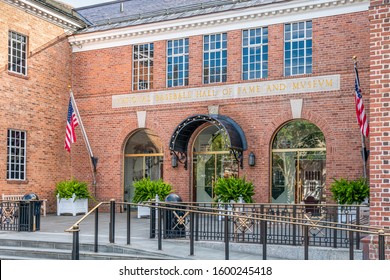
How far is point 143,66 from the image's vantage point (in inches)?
942

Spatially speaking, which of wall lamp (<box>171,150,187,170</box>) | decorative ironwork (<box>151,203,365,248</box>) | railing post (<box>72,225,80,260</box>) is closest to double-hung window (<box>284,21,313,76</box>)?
wall lamp (<box>171,150,187,170</box>)

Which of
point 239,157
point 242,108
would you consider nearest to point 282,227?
point 239,157

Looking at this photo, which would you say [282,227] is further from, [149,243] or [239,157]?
[239,157]

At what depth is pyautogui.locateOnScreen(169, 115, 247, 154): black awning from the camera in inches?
814

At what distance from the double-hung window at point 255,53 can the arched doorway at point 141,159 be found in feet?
15.2

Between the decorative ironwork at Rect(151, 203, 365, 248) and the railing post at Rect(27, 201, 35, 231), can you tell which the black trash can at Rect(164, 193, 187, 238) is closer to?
the decorative ironwork at Rect(151, 203, 365, 248)

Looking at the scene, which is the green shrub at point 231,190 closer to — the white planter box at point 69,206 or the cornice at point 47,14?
the white planter box at point 69,206

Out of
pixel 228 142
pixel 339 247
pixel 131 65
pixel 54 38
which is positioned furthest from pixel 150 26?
pixel 339 247

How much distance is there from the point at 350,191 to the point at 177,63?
28.6ft

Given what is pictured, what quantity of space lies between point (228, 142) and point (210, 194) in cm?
282

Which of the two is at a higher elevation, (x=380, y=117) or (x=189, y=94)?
(x=189, y=94)

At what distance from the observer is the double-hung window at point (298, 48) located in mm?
20516

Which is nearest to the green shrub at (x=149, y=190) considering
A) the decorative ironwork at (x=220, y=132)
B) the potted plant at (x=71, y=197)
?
the decorative ironwork at (x=220, y=132)

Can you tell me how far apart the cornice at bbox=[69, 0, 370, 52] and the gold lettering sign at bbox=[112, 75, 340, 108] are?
2.14 m
